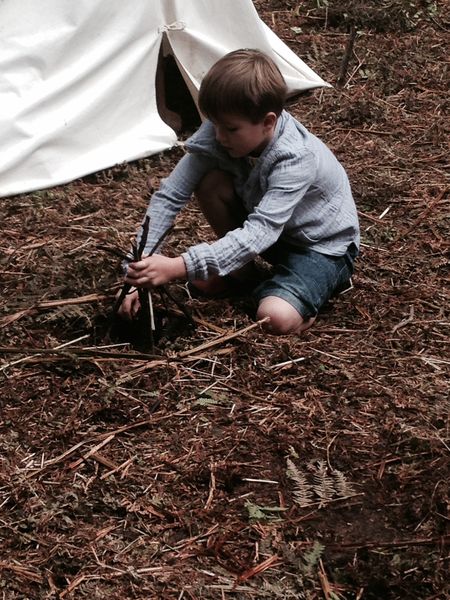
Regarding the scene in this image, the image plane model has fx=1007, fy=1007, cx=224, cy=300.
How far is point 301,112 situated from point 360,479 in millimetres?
3132

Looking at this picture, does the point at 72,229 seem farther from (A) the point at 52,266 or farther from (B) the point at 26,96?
(B) the point at 26,96

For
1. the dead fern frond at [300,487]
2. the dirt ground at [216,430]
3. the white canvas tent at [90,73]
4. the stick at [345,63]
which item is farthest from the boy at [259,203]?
the stick at [345,63]

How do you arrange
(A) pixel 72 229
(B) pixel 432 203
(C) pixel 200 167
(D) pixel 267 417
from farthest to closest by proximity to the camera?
1. (B) pixel 432 203
2. (A) pixel 72 229
3. (C) pixel 200 167
4. (D) pixel 267 417

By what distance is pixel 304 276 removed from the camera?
3.49 metres

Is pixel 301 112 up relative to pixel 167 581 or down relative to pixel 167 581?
down

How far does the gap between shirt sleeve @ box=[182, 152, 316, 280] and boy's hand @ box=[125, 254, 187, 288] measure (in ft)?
0.19

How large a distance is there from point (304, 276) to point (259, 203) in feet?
1.05

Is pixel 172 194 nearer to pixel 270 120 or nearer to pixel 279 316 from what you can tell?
pixel 270 120

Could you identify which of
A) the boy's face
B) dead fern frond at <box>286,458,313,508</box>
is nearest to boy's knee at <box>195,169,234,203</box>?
the boy's face

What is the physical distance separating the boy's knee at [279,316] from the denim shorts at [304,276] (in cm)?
2

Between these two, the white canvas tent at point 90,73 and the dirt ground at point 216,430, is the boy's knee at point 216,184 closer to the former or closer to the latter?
the dirt ground at point 216,430

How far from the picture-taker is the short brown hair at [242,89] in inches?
124

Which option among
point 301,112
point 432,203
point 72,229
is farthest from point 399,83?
point 72,229

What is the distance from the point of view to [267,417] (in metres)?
3.00
